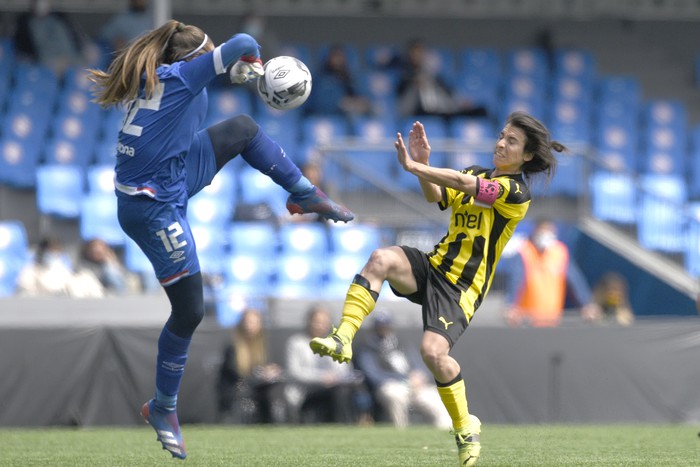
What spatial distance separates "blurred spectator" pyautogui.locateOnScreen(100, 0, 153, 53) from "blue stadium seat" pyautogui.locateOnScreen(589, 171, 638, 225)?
6.05m

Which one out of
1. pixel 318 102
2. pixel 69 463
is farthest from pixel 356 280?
pixel 318 102

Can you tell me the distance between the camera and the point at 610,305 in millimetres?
13844

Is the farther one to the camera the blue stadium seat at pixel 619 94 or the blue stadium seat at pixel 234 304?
the blue stadium seat at pixel 619 94

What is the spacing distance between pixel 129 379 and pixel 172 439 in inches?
188

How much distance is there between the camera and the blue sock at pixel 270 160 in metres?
7.65

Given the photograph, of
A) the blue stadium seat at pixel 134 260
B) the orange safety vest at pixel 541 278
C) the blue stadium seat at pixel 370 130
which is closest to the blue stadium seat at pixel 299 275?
the blue stadium seat at pixel 134 260

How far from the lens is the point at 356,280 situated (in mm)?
7281

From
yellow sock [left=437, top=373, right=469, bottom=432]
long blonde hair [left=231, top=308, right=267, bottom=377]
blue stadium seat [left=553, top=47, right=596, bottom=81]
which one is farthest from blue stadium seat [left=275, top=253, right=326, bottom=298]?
yellow sock [left=437, top=373, right=469, bottom=432]

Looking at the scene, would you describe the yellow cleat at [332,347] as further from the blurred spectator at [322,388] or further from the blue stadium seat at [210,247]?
the blue stadium seat at [210,247]

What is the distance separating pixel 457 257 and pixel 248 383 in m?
5.19

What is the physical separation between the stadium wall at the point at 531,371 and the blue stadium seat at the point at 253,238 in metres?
2.07

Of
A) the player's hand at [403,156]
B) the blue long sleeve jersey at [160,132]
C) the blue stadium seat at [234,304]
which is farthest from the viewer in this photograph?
the blue stadium seat at [234,304]

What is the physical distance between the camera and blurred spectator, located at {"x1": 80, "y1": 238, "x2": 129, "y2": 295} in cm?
1335

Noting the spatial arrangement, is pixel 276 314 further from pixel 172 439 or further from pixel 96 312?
pixel 172 439
